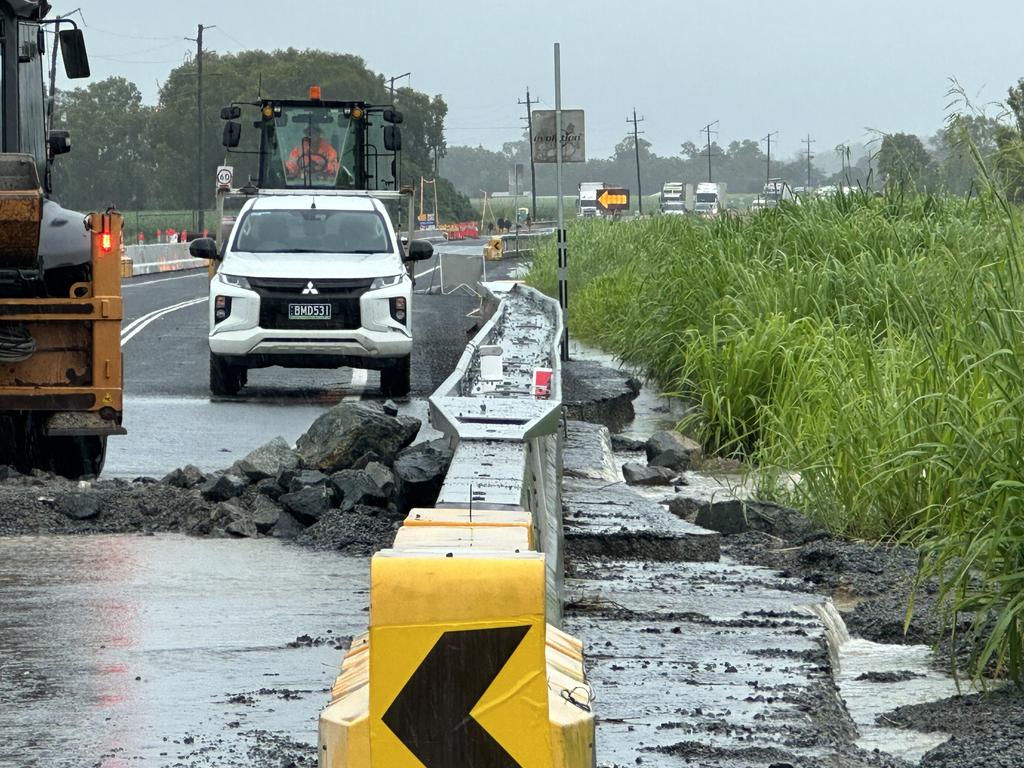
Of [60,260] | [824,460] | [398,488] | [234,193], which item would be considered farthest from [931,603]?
[234,193]

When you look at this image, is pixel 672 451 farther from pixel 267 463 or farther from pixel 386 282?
pixel 386 282

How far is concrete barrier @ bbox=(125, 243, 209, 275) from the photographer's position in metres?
50.6

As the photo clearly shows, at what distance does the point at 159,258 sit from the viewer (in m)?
54.0

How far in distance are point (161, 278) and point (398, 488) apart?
37.8 m

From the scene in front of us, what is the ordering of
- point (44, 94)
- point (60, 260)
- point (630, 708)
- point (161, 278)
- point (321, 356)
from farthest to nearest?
point (161, 278), point (321, 356), point (44, 94), point (60, 260), point (630, 708)

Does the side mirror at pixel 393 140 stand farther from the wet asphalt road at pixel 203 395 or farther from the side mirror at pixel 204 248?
the side mirror at pixel 204 248

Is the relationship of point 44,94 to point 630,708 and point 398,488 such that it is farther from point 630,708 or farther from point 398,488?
point 630,708

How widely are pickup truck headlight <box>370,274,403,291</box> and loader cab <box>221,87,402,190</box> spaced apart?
10.2 m

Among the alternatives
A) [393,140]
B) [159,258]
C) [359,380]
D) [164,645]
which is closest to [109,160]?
[159,258]

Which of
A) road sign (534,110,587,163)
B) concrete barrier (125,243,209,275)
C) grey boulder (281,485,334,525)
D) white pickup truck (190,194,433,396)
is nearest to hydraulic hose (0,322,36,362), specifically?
grey boulder (281,485,334,525)

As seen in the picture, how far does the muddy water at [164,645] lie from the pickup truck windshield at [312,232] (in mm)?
9445

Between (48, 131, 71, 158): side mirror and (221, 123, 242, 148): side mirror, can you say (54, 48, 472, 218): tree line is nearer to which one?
(221, 123, 242, 148): side mirror

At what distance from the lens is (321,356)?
17578mm

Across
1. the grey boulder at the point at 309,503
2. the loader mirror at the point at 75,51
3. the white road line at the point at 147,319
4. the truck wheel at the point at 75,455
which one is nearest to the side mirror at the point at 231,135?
the white road line at the point at 147,319
